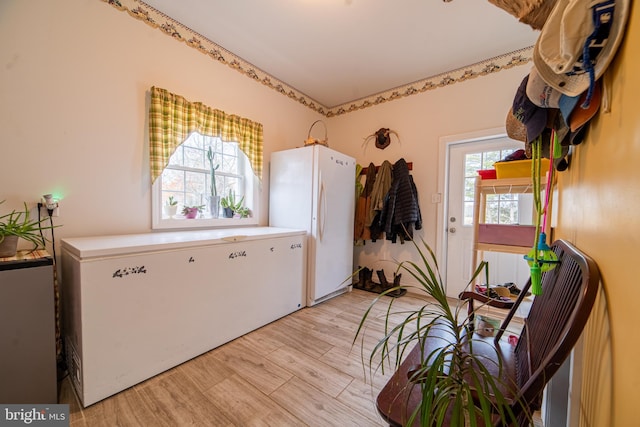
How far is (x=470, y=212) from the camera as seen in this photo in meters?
2.84

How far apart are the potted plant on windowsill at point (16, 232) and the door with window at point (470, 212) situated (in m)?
3.58

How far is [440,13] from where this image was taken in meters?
1.98

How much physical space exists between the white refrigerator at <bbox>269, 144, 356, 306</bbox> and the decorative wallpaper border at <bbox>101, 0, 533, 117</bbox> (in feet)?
3.16

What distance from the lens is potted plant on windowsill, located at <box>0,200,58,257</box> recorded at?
1.25 metres

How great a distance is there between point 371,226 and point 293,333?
1.73 m

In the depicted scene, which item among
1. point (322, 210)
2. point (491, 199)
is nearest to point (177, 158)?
point (322, 210)

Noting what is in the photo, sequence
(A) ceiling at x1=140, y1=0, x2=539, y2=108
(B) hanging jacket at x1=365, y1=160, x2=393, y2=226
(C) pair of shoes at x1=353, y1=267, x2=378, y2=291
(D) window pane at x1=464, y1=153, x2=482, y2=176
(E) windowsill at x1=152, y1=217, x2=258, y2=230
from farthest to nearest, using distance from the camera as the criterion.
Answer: (C) pair of shoes at x1=353, y1=267, x2=378, y2=291, (B) hanging jacket at x1=365, y1=160, x2=393, y2=226, (D) window pane at x1=464, y1=153, x2=482, y2=176, (E) windowsill at x1=152, y1=217, x2=258, y2=230, (A) ceiling at x1=140, y1=0, x2=539, y2=108

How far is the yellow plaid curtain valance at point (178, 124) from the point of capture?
6.45 ft

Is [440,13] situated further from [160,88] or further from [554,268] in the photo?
[160,88]

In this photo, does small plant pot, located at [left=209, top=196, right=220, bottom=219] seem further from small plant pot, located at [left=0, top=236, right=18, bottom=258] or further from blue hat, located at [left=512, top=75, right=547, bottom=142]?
blue hat, located at [left=512, top=75, right=547, bottom=142]

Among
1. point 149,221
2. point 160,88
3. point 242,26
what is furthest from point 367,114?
point 149,221

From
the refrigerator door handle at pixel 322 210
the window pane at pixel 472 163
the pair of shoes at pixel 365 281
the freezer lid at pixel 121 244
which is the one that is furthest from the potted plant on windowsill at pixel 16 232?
the window pane at pixel 472 163

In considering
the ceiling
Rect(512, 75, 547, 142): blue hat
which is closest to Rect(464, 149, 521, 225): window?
the ceiling

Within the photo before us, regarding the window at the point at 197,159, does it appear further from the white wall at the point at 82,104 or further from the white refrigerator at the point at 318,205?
the white refrigerator at the point at 318,205
